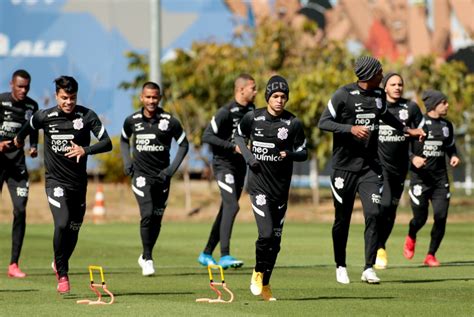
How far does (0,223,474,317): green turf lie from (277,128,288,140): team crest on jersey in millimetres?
1650

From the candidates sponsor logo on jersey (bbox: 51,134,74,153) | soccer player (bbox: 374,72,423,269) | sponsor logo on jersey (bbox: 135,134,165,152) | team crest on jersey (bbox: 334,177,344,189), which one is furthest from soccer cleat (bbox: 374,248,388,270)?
sponsor logo on jersey (bbox: 51,134,74,153)

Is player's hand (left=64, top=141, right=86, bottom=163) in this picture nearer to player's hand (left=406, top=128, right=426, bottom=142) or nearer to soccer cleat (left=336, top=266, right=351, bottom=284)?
soccer cleat (left=336, top=266, right=351, bottom=284)

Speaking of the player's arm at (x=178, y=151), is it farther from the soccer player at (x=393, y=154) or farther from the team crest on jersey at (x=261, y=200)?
the team crest on jersey at (x=261, y=200)

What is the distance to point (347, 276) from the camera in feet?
49.3

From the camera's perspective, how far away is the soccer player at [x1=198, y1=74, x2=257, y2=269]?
17.4m

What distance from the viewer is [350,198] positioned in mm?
14750

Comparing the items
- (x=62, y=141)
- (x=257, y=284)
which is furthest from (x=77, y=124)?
(x=257, y=284)

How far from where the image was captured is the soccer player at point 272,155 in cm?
1324

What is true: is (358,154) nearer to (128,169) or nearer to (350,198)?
(350,198)

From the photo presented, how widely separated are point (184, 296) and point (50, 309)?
1656 millimetres

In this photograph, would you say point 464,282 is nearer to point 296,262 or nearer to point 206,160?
point 296,262

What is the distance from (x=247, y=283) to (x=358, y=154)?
78.7 inches

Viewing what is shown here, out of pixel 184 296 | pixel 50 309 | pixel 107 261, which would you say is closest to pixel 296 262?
pixel 107 261

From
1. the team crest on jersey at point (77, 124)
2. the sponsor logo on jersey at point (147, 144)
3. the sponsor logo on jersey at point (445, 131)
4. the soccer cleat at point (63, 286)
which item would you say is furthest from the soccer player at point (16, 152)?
the sponsor logo on jersey at point (445, 131)
